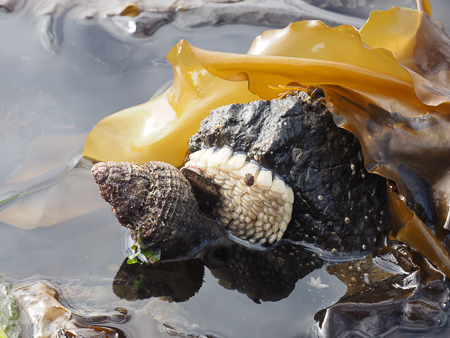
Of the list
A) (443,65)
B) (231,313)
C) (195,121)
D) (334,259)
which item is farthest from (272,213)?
→ (443,65)

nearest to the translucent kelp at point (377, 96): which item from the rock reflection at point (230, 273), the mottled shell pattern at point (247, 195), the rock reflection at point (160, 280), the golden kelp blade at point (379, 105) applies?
the golden kelp blade at point (379, 105)

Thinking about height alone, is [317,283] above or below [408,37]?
below

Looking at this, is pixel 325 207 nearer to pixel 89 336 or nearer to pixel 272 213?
pixel 272 213

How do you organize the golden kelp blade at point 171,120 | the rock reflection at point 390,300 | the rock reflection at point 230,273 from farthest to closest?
the golden kelp blade at point 171,120
the rock reflection at point 230,273
the rock reflection at point 390,300

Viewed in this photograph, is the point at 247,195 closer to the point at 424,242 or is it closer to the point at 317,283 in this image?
the point at 317,283

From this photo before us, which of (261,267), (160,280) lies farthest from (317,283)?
(160,280)

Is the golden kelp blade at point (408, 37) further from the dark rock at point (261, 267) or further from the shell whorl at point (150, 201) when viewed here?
the shell whorl at point (150, 201)
